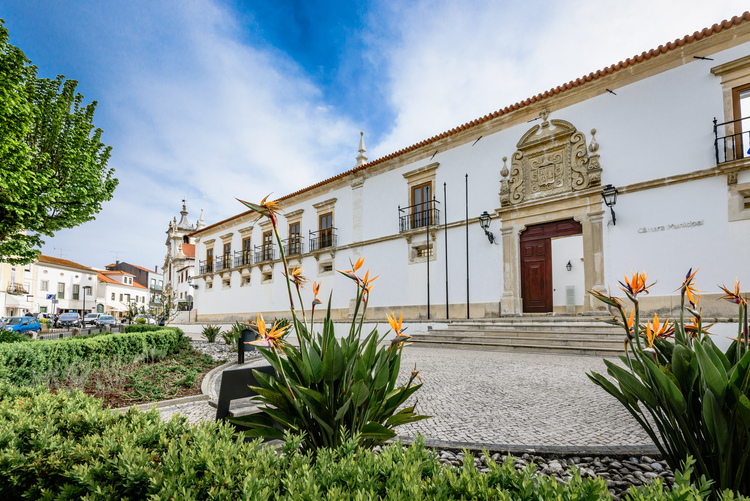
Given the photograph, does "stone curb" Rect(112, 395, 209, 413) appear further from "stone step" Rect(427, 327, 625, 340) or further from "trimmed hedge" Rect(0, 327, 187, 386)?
"stone step" Rect(427, 327, 625, 340)

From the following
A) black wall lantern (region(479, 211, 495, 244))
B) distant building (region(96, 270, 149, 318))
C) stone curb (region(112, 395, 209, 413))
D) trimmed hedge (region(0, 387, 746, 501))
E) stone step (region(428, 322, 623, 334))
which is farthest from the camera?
distant building (region(96, 270, 149, 318))

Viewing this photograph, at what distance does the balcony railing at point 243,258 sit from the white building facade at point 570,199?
644cm

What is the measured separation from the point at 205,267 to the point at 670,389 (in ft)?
100

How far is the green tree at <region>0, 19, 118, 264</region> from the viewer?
774 centimetres

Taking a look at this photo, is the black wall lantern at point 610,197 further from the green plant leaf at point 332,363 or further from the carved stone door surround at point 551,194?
the green plant leaf at point 332,363

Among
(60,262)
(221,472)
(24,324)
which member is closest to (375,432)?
(221,472)

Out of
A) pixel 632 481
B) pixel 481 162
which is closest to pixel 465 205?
pixel 481 162

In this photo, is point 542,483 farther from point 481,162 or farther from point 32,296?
point 32,296

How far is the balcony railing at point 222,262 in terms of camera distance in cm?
2669

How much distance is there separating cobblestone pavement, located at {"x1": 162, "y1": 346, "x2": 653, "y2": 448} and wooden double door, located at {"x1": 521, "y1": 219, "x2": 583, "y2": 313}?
577 cm

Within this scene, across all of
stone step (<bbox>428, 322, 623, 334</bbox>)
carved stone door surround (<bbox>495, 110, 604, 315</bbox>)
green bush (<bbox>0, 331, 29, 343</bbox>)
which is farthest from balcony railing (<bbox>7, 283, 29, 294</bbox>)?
carved stone door surround (<bbox>495, 110, 604, 315</bbox>)

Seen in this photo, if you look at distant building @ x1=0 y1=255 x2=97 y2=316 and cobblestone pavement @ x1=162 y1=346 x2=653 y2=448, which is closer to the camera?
cobblestone pavement @ x1=162 y1=346 x2=653 y2=448

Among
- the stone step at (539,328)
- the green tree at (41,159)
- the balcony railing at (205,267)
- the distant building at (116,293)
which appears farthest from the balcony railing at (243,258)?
the distant building at (116,293)

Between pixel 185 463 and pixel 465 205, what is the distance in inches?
550
